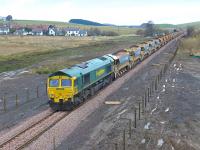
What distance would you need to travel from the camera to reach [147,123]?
1025 inches

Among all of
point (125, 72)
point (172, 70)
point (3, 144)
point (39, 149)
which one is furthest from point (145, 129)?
point (172, 70)

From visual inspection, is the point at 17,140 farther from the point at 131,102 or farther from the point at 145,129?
the point at 131,102

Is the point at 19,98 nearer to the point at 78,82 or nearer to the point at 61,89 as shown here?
the point at 61,89

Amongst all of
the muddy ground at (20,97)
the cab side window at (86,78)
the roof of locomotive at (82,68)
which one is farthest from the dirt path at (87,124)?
the muddy ground at (20,97)

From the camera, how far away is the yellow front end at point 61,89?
2991 cm

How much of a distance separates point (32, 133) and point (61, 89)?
21.0 feet

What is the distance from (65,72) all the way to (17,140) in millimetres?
8452

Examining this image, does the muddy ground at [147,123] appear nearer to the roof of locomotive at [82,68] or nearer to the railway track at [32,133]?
the railway track at [32,133]

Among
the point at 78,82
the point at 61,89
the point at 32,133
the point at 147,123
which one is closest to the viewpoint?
the point at 32,133

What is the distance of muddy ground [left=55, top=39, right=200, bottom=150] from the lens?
22.0m

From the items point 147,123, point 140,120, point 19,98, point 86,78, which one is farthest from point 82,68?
point 147,123

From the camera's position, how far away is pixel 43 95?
124ft

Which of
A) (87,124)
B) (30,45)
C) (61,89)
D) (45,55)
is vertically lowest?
(45,55)

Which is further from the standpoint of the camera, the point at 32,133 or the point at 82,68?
the point at 82,68
